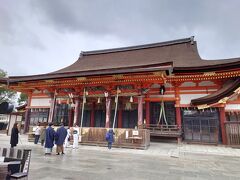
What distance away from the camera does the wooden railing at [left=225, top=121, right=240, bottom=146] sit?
10680mm

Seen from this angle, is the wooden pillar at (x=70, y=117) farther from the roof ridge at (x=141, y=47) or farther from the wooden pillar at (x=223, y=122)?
the wooden pillar at (x=223, y=122)

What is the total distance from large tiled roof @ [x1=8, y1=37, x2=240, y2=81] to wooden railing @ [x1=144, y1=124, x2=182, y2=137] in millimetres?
4116

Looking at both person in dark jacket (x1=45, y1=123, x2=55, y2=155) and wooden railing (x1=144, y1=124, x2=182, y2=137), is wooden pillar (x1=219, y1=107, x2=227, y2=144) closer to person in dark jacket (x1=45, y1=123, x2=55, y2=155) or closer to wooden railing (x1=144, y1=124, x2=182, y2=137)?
wooden railing (x1=144, y1=124, x2=182, y2=137)

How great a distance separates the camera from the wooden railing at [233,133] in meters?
10.7

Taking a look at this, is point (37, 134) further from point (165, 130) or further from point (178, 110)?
point (178, 110)

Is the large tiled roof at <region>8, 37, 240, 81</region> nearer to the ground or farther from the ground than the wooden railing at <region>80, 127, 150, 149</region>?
farther from the ground

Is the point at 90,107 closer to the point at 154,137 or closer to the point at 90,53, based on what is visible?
the point at 154,137

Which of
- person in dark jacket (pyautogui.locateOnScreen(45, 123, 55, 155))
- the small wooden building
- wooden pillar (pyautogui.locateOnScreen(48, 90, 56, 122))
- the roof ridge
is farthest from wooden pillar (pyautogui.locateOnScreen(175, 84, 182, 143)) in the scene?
wooden pillar (pyautogui.locateOnScreen(48, 90, 56, 122))

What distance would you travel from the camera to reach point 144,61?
1697 centimetres

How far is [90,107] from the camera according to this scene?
16000 mm

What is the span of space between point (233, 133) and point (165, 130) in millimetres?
4214

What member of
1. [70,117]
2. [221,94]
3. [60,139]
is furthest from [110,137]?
[221,94]

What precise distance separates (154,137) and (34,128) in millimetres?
8909

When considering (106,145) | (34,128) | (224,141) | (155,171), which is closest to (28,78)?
(34,128)
